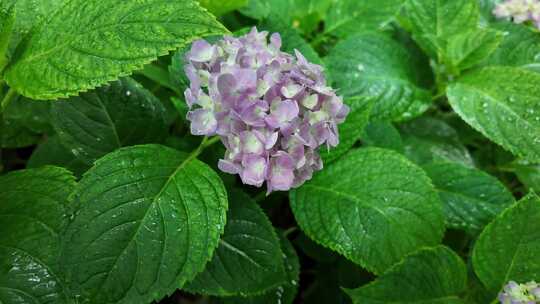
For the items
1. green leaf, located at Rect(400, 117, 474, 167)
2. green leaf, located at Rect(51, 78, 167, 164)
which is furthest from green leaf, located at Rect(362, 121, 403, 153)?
green leaf, located at Rect(51, 78, 167, 164)

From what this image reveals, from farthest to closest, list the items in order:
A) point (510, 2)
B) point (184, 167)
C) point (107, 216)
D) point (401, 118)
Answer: point (510, 2) → point (401, 118) → point (184, 167) → point (107, 216)

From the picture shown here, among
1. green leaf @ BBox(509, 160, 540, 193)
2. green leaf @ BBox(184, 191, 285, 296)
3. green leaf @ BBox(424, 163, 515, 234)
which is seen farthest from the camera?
green leaf @ BBox(509, 160, 540, 193)

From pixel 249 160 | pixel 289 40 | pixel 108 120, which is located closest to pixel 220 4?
pixel 289 40

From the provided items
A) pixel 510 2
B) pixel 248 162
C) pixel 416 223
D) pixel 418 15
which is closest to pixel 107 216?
pixel 248 162

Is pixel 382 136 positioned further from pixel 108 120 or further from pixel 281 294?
pixel 108 120

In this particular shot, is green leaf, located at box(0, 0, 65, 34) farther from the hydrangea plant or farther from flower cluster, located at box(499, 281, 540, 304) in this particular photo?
flower cluster, located at box(499, 281, 540, 304)

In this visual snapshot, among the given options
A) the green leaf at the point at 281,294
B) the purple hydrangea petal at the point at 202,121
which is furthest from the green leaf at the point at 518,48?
the purple hydrangea petal at the point at 202,121

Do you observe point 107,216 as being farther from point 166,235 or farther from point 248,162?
point 248,162
